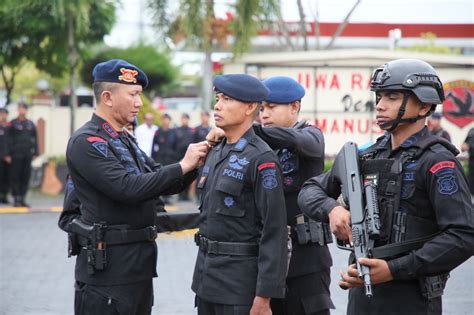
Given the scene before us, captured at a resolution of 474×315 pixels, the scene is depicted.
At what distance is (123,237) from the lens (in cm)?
483

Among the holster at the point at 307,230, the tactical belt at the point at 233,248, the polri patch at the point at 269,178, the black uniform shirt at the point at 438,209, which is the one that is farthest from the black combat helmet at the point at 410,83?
the holster at the point at 307,230

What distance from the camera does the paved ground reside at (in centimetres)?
812

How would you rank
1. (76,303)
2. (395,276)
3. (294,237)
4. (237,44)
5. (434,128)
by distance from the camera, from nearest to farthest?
(395,276) < (76,303) < (294,237) < (434,128) < (237,44)

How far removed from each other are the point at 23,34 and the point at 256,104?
53.5 feet

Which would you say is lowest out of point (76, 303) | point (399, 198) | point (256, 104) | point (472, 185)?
point (472, 185)

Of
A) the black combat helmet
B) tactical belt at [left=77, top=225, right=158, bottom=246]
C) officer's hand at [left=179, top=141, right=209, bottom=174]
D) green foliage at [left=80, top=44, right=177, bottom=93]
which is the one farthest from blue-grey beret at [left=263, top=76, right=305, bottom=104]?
green foliage at [left=80, top=44, right=177, bottom=93]

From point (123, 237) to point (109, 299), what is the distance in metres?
0.37

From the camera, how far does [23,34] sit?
65.4ft

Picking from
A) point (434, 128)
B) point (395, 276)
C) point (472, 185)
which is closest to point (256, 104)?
point (395, 276)

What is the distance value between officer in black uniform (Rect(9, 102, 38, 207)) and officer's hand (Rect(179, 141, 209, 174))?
12552 millimetres

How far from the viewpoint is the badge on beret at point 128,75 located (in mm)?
5055

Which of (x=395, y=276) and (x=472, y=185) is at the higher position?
(x=395, y=276)

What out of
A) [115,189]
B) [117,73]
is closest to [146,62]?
[117,73]

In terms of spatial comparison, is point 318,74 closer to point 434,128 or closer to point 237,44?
point 237,44
